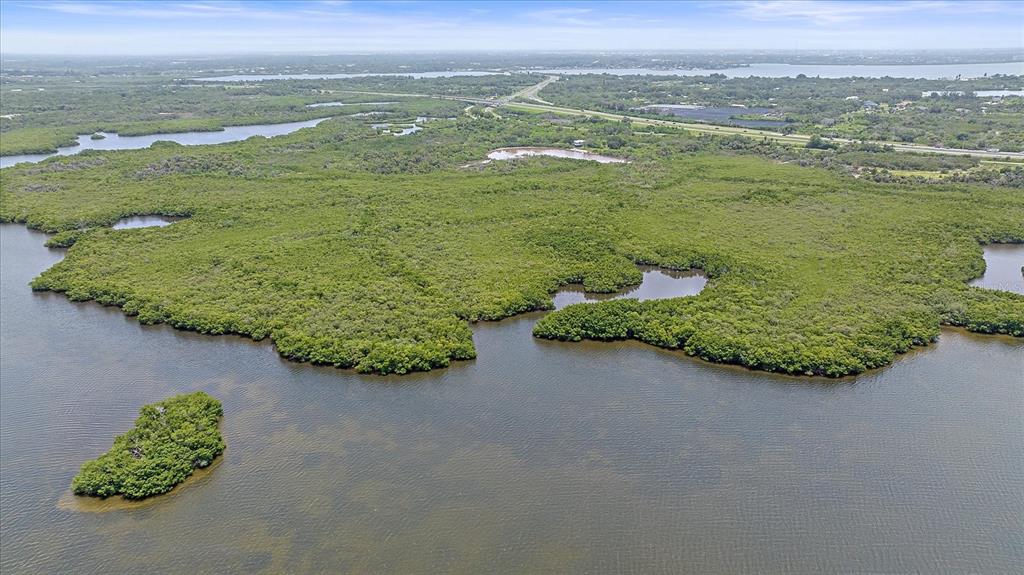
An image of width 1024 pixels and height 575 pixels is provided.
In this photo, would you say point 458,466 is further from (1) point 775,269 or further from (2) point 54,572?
(1) point 775,269

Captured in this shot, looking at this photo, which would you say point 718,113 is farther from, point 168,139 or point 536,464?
point 536,464

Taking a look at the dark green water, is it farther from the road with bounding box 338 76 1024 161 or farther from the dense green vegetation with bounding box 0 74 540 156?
the dense green vegetation with bounding box 0 74 540 156

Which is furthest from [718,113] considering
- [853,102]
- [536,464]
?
[536,464]

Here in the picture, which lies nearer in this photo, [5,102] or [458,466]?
[458,466]

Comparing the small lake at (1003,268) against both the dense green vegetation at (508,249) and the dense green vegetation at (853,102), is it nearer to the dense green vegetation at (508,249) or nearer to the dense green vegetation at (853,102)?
the dense green vegetation at (508,249)

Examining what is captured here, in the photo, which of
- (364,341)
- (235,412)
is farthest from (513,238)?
(235,412)

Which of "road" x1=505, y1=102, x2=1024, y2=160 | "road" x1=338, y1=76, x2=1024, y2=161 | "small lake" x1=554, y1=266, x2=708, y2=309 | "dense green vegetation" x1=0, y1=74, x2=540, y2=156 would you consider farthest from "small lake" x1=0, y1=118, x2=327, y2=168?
"small lake" x1=554, y1=266, x2=708, y2=309

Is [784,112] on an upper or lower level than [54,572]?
upper
